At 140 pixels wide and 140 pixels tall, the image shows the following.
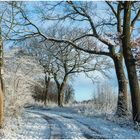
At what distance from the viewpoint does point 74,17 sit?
29.3m

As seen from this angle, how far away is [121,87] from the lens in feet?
88.7

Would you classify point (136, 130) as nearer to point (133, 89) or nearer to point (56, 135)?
point (133, 89)

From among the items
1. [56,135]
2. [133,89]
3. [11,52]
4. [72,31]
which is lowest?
[56,135]

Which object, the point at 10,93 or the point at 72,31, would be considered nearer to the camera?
the point at 10,93

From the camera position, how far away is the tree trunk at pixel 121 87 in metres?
25.6

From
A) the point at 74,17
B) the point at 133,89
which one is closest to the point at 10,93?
the point at 74,17

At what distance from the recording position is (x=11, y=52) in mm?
35562

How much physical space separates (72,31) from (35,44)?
33.6 ft

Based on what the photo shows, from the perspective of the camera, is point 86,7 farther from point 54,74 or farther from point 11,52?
point 54,74

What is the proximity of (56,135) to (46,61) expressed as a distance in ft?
131

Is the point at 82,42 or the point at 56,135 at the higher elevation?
the point at 82,42

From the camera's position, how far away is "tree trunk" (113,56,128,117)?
25578 millimetres

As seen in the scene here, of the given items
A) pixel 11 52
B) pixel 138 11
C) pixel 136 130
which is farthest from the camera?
pixel 11 52

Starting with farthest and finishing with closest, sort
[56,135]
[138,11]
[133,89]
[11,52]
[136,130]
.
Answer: [11,52] < [138,11] < [133,89] < [136,130] < [56,135]
